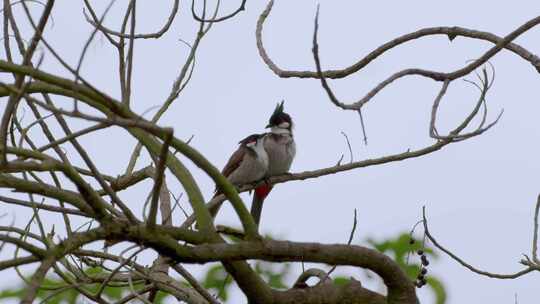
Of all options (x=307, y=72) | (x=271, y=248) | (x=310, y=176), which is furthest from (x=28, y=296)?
(x=310, y=176)

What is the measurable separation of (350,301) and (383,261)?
0.23 m

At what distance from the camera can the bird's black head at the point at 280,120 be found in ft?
27.0

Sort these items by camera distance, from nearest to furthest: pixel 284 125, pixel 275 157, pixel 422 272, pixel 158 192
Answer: pixel 158 192, pixel 422 272, pixel 275 157, pixel 284 125

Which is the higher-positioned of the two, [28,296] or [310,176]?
[310,176]

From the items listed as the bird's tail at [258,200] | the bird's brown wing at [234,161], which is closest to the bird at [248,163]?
the bird's brown wing at [234,161]

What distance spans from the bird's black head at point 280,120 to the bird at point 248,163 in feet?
0.57

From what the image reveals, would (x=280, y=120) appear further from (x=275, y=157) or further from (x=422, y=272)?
Answer: (x=422, y=272)

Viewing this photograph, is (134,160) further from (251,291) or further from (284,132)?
(284,132)

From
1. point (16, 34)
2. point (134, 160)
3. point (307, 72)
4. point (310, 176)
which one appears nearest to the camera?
point (16, 34)

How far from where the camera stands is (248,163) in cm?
779

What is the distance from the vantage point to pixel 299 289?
3496mm

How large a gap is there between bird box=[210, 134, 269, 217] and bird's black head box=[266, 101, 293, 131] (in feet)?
0.57

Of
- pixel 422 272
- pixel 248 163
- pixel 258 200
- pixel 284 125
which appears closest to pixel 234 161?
pixel 248 163

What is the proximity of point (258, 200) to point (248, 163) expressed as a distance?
12.4 inches
